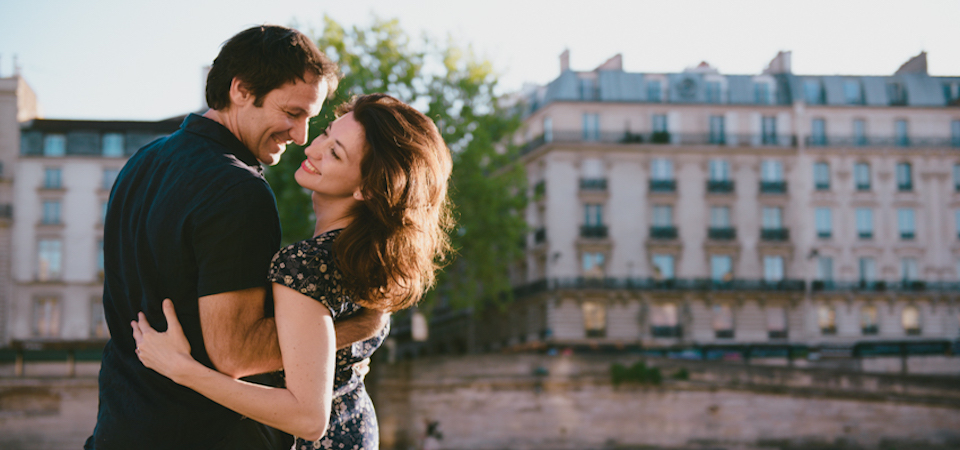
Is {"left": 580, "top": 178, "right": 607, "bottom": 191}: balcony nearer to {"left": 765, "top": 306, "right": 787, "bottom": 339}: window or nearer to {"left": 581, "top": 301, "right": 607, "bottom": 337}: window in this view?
{"left": 581, "top": 301, "right": 607, "bottom": 337}: window

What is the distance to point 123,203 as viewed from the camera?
2.70m

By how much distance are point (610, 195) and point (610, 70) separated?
6528 millimetres

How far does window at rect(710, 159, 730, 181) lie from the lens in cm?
4266

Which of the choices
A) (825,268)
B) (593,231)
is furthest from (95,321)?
(825,268)

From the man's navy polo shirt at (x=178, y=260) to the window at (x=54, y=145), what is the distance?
140 ft

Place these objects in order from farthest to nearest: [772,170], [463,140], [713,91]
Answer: [713,91] → [772,170] → [463,140]

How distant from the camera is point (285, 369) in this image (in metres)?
2.49

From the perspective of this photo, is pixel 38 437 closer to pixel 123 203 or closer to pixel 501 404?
pixel 501 404

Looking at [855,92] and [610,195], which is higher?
[855,92]

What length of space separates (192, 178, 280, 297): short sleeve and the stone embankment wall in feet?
90.0

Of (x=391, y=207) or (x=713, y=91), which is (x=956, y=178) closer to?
(x=713, y=91)

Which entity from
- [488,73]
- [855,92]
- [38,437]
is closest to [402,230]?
[488,73]

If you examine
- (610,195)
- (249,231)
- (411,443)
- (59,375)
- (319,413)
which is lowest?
(411,443)

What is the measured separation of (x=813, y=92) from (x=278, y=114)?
46.4 m
